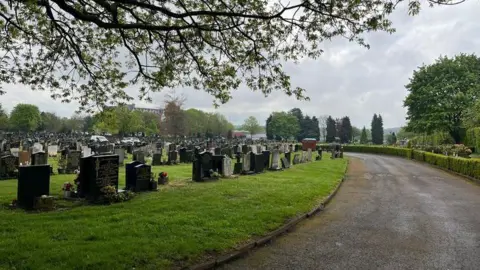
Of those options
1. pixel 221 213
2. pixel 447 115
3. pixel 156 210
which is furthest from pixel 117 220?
pixel 447 115

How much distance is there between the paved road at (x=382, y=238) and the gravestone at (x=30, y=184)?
5824 mm

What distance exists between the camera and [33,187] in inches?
352

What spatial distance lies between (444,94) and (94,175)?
4972 cm

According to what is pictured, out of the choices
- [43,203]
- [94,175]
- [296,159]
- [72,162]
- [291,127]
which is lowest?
[43,203]

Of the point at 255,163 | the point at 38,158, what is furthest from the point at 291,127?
the point at 38,158

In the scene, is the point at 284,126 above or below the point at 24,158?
above

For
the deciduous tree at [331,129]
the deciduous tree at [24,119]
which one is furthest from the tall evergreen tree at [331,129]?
the deciduous tree at [24,119]

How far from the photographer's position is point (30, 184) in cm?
891

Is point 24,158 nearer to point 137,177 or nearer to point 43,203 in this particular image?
point 137,177

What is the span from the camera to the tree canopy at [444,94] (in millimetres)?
46250

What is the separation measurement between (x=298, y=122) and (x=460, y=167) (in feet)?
285

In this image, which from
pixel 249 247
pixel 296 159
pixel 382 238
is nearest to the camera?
pixel 249 247

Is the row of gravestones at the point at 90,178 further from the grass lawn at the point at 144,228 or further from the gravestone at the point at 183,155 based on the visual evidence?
the gravestone at the point at 183,155

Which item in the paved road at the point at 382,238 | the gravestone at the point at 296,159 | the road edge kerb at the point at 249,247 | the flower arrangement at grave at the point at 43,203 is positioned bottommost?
the paved road at the point at 382,238
